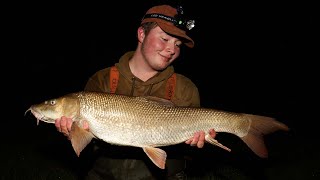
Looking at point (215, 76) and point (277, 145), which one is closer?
point (277, 145)

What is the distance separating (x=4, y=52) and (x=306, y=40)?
70.3 ft

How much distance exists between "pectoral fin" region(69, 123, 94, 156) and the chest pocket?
2.24ft

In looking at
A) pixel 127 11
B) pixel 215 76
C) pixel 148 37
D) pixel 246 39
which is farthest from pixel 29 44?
pixel 148 37

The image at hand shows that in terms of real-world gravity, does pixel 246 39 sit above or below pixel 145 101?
below

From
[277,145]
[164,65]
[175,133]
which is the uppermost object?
[164,65]

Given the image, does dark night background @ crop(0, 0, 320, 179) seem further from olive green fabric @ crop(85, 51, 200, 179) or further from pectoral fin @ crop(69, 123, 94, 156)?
pectoral fin @ crop(69, 123, 94, 156)

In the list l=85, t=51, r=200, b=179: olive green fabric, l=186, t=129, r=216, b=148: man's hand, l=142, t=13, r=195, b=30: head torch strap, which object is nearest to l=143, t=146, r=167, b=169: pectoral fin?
l=186, t=129, r=216, b=148: man's hand

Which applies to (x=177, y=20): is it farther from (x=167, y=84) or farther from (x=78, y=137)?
(x=78, y=137)

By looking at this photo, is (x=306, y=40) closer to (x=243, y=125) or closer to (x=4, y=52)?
(x=4, y=52)

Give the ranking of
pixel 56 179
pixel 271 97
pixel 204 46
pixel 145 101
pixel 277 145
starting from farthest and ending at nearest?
pixel 204 46 → pixel 271 97 → pixel 277 145 → pixel 56 179 → pixel 145 101

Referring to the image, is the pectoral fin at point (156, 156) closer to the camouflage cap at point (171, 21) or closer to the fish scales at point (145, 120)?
the fish scales at point (145, 120)

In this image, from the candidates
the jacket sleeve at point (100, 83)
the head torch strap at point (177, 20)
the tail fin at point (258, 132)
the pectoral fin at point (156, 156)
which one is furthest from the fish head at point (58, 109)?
the tail fin at point (258, 132)

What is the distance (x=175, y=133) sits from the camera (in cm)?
300

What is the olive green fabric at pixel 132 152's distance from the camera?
3361mm
